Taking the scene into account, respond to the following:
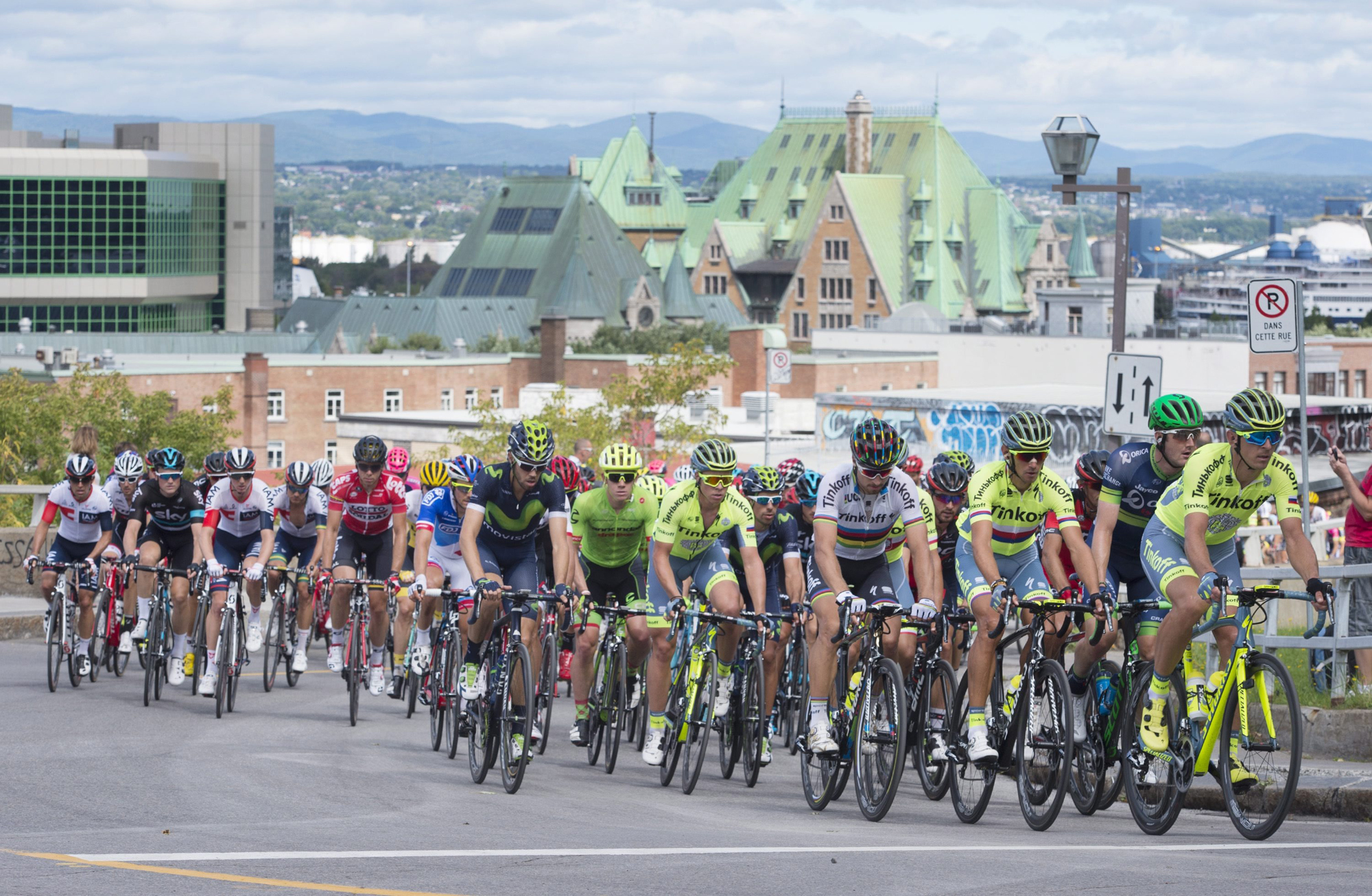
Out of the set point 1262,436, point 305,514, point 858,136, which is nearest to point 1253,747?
point 1262,436

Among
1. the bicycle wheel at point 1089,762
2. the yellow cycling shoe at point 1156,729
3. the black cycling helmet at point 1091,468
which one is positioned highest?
the black cycling helmet at point 1091,468

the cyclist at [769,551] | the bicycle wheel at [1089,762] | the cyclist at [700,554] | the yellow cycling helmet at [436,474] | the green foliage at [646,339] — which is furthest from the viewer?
the green foliage at [646,339]

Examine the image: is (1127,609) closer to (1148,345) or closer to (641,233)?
(1148,345)

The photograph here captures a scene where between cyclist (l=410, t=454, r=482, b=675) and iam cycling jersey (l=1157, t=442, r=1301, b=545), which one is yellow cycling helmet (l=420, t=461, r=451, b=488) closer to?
cyclist (l=410, t=454, r=482, b=675)

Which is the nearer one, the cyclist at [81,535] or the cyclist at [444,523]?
the cyclist at [444,523]

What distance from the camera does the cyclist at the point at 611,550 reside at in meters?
11.7

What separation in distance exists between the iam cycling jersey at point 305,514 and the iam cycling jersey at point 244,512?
0.93 m

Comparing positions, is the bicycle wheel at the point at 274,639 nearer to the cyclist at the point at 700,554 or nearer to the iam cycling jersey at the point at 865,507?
the cyclist at the point at 700,554

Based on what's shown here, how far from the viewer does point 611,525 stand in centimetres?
1216

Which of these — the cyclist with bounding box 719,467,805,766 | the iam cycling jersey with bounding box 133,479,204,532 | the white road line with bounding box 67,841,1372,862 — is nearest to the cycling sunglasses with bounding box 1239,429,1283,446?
the white road line with bounding box 67,841,1372,862

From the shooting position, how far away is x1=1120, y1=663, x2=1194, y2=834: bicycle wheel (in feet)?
30.1

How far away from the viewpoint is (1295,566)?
923cm

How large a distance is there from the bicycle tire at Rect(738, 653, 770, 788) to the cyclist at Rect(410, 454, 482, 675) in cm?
267

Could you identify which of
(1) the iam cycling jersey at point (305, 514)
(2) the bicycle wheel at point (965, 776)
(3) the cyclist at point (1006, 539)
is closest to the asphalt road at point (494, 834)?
(2) the bicycle wheel at point (965, 776)
